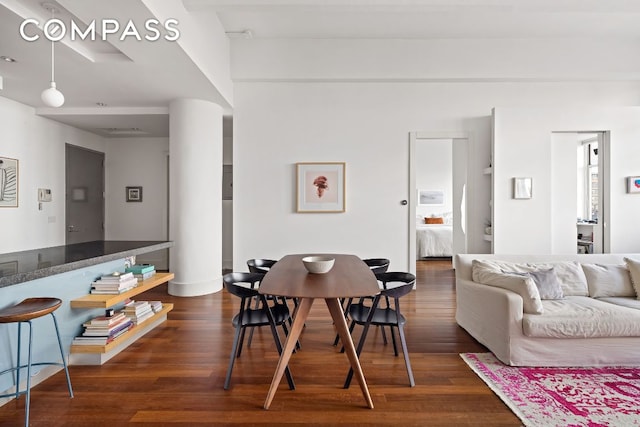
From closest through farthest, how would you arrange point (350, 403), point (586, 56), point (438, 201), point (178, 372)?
point (350, 403), point (178, 372), point (586, 56), point (438, 201)

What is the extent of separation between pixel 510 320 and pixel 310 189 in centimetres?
342

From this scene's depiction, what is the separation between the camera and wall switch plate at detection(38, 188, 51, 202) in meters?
5.38

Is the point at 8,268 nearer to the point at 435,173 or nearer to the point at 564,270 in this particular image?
the point at 564,270

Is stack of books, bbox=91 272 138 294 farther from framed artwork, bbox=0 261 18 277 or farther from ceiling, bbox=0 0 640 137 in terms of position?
ceiling, bbox=0 0 640 137

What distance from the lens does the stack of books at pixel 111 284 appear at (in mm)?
2904

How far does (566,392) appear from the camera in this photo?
234cm

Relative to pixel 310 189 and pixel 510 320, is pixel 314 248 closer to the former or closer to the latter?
pixel 310 189

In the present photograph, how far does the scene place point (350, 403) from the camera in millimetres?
2236

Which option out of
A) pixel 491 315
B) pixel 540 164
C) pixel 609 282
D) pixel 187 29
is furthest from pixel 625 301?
pixel 187 29

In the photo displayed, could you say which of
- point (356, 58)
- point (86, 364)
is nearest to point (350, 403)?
point (86, 364)

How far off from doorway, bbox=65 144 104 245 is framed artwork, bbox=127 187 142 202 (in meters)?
0.49

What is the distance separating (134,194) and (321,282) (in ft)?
19.5

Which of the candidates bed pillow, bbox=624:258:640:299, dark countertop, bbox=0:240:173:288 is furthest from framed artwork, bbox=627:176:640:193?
dark countertop, bbox=0:240:173:288

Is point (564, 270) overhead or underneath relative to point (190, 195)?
underneath
